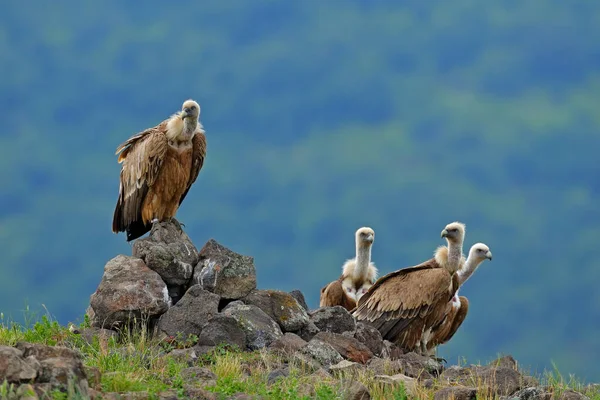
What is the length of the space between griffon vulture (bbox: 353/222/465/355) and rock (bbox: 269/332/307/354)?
2.92 metres

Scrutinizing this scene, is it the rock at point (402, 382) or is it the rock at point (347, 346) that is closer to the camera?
the rock at point (402, 382)

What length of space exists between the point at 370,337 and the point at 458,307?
3116mm

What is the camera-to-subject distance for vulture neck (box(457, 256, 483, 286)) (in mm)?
18594

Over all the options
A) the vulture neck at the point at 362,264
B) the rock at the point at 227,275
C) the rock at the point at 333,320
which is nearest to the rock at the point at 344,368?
the rock at the point at 333,320

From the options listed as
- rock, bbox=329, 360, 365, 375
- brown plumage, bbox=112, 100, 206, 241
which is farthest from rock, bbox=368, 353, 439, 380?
brown plumage, bbox=112, 100, 206, 241

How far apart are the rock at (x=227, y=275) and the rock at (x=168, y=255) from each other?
7.5 inches

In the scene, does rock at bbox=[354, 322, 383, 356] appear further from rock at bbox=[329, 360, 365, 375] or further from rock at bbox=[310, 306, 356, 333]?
rock at bbox=[329, 360, 365, 375]

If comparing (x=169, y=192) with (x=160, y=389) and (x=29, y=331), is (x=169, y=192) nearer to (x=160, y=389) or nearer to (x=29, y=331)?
(x=29, y=331)

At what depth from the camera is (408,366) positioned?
46.0 feet

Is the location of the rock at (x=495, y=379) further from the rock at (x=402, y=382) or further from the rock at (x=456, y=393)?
the rock at (x=402, y=382)

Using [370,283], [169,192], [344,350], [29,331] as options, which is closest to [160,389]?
[29,331]

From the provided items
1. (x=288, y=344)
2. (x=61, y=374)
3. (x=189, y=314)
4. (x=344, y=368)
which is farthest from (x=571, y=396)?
(x=61, y=374)

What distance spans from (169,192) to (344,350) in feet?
14.5

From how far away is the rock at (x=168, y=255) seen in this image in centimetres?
1516
